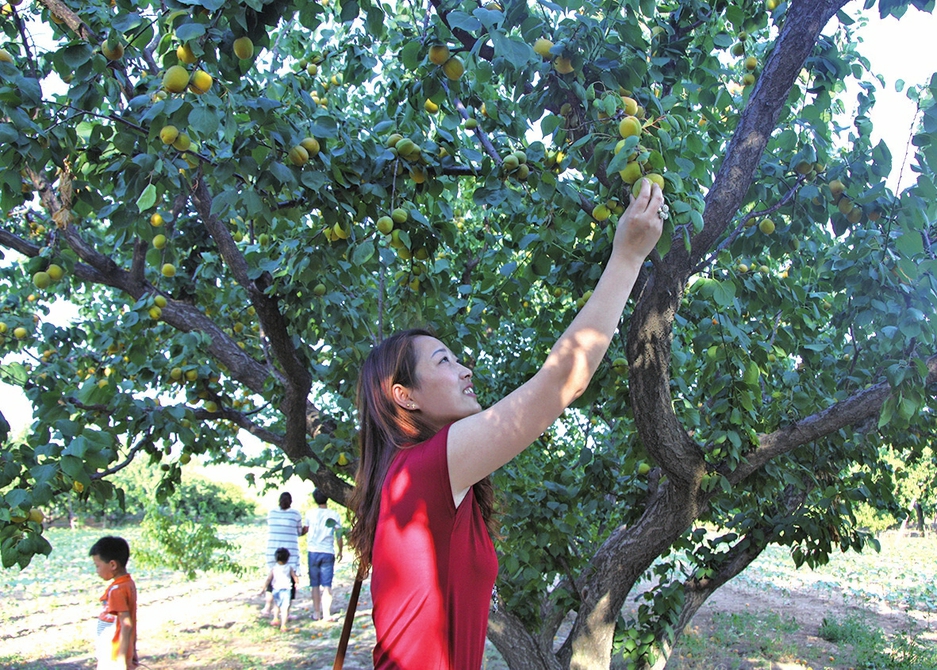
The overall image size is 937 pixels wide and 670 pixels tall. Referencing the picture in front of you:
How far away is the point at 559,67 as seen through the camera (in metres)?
2.03

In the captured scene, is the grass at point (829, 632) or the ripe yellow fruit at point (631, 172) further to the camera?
the grass at point (829, 632)

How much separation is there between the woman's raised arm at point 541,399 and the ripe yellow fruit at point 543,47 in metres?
1.05

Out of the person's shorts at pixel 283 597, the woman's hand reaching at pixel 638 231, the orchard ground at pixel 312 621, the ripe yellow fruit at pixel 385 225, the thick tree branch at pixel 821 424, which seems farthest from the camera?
the person's shorts at pixel 283 597

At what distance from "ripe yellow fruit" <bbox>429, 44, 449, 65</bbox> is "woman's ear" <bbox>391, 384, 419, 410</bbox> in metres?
1.23

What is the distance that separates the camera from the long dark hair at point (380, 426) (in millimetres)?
1375

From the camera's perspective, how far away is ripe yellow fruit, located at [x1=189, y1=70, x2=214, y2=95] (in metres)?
1.82

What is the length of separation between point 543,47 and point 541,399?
4.21 ft

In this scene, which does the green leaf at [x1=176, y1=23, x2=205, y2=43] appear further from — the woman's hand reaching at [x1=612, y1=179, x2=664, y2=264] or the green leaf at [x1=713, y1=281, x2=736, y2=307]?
the green leaf at [x1=713, y1=281, x2=736, y2=307]

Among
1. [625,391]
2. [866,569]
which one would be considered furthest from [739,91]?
[866,569]

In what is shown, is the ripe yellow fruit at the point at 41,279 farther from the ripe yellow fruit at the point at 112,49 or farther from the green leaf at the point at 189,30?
the green leaf at the point at 189,30

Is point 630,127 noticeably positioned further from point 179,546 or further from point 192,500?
point 192,500

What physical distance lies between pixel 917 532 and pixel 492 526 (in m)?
24.7

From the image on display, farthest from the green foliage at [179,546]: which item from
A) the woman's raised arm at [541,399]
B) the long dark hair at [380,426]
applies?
the woman's raised arm at [541,399]

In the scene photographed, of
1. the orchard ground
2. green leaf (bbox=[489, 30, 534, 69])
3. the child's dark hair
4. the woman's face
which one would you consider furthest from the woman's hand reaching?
the child's dark hair
